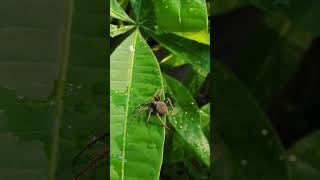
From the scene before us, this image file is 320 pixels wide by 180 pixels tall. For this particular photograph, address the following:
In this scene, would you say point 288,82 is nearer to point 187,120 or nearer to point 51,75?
point 187,120

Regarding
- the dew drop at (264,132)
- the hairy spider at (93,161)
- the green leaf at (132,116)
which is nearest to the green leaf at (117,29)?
the green leaf at (132,116)

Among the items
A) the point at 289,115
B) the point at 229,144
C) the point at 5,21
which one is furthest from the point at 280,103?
the point at 5,21

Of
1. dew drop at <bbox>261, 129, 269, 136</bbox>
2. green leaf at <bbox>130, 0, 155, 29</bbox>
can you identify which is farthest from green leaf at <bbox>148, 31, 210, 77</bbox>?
dew drop at <bbox>261, 129, 269, 136</bbox>

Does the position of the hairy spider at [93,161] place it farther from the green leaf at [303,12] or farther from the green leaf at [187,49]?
the green leaf at [303,12]

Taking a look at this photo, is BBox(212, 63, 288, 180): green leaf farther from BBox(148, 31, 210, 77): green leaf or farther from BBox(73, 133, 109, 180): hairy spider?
BBox(73, 133, 109, 180): hairy spider

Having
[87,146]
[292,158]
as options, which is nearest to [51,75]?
[87,146]

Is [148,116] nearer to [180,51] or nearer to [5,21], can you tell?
[180,51]
